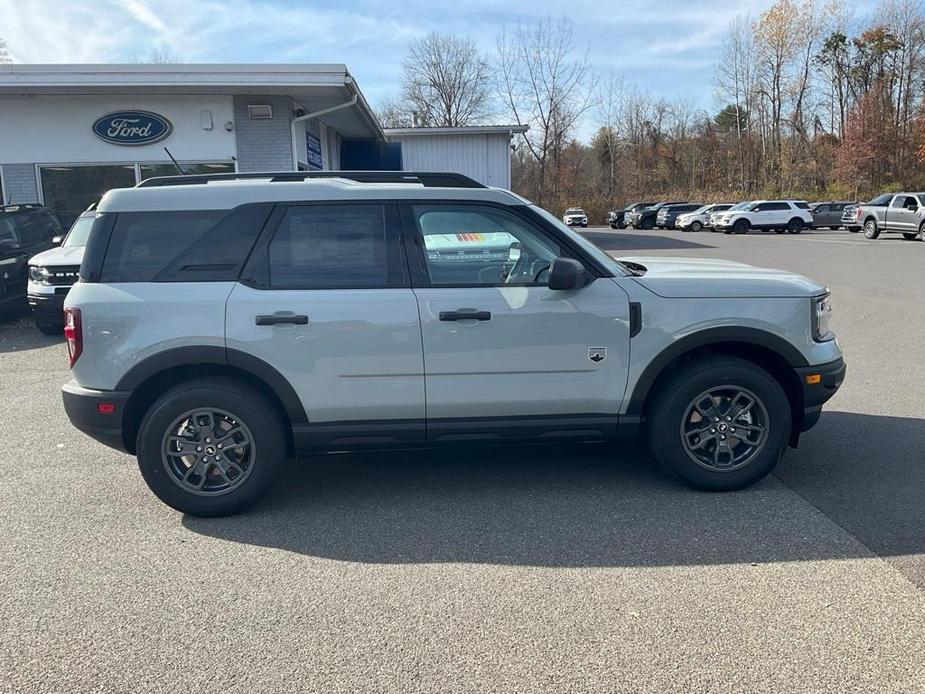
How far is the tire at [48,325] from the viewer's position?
10250mm

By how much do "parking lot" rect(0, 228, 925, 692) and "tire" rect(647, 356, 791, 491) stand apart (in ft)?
0.50

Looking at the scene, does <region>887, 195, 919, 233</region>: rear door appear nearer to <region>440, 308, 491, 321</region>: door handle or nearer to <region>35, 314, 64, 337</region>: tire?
<region>35, 314, 64, 337</region>: tire

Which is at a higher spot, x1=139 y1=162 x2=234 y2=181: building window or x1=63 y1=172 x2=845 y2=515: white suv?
x1=139 y1=162 x2=234 y2=181: building window

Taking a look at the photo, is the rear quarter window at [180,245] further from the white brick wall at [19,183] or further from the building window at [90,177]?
the white brick wall at [19,183]

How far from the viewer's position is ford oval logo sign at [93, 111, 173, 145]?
1399 centimetres

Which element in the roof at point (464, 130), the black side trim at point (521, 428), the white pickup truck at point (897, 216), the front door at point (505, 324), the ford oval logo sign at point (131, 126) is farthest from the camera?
the white pickup truck at point (897, 216)

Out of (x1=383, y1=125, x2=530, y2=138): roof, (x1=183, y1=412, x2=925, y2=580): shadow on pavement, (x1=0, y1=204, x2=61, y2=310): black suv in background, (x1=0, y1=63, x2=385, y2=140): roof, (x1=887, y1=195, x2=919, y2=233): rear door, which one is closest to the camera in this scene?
(x1=183, y1=412, x2=925, y2=580): shadow on pavement

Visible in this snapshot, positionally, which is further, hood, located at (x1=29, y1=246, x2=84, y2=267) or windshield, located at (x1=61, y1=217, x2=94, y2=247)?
windshield, located at (x1=61, y1=217, x2=94, y2=247)

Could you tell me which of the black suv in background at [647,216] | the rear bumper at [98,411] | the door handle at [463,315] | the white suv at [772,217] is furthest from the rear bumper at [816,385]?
the black suv in background at [647,216]

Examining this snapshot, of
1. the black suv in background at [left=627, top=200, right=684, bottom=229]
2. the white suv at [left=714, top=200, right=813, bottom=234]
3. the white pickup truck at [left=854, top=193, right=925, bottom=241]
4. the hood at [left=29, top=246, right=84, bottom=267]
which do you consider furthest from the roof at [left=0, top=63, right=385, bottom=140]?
the black suv in background at [left=627, top=200, right=684, bottom=229]

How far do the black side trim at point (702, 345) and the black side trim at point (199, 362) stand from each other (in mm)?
2039

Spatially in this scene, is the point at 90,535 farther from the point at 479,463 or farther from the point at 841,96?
the point at 841,96

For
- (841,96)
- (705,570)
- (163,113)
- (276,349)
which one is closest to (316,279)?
(276,349)

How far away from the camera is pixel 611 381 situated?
4.34 m
